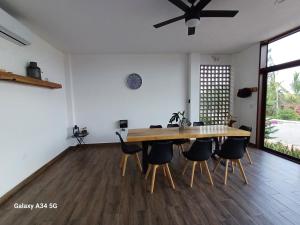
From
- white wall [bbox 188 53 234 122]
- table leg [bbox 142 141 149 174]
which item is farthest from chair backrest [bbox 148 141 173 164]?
white wall [bbox 188 53 234 122]

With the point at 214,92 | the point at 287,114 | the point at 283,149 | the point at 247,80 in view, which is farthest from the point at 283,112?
the point at 214,92

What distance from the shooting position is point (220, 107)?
5.62 meters

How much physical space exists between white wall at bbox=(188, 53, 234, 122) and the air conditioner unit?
4.21m

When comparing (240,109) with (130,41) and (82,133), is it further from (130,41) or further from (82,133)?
(82,133)

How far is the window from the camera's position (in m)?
5.48

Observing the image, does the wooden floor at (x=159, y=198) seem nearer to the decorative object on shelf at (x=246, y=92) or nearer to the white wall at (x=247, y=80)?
the white wall at (x=247, y=80)

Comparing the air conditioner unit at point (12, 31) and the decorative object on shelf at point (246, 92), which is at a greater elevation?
the air conditioner unit at point (12, 31)

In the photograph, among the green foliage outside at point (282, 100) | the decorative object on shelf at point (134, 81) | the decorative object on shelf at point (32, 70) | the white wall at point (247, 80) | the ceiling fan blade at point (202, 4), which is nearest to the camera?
the ceiling fan blade at point (202, 4)

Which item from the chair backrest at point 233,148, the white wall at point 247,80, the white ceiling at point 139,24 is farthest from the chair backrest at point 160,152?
the white wall at point 247,80

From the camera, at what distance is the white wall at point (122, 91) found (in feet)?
16.7

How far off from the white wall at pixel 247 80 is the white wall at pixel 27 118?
5.45 metres

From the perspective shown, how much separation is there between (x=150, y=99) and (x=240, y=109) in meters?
2.96

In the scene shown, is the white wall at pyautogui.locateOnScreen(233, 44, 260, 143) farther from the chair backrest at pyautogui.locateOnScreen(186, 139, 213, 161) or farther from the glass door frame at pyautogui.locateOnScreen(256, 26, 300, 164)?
the chair backrest at pyautogui.locateOnScreen(186, 139, 213, 161)

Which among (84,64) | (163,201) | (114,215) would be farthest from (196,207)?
(84,64)
